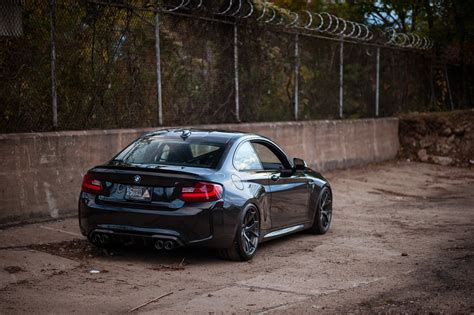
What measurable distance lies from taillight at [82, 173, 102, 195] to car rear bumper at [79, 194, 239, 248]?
0.17m

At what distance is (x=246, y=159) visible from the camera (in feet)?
33.0

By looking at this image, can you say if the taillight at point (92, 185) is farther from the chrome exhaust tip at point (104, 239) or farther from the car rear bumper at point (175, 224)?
the chrome exhaust tip at point (104, 239)

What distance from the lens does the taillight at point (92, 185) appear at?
933cm

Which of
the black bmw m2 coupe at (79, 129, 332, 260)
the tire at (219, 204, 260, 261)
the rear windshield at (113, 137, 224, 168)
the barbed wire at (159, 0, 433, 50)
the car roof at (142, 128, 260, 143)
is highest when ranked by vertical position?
the barbed wire at (159, 0, 433, 50)

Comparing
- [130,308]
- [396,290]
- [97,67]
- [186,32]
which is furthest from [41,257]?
[186,32]

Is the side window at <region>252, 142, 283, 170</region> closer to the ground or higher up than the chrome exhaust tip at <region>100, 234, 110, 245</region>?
higher up

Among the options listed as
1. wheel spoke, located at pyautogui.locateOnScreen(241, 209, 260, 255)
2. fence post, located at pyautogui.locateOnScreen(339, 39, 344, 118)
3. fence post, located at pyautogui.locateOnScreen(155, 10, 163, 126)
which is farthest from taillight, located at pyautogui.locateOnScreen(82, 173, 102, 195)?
fence post, located at pyautogui.locateOnScreen(339, 39, 344, 118)

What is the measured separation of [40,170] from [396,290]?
213 inches

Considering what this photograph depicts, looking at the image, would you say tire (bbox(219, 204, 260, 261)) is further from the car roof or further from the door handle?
the car roof

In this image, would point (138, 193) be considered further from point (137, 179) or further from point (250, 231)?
point (250, 231)

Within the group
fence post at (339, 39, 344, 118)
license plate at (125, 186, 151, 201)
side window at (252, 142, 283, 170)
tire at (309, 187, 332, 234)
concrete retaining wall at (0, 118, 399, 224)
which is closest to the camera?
license plate at (125, 186, 151, 201)

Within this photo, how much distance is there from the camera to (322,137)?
19.7 m

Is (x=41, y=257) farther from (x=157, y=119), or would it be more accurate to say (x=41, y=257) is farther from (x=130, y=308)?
(x=157, y=119)

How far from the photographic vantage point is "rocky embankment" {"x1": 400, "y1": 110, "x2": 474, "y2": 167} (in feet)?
76.6
